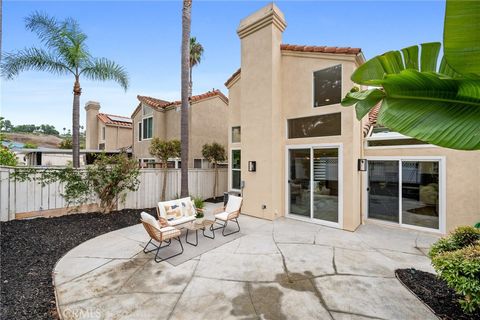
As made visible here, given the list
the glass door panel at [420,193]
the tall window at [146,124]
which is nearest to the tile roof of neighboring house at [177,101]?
the tall window at [146,124]

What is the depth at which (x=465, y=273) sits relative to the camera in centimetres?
283

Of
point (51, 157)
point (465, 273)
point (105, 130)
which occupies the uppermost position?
point (105, 130)

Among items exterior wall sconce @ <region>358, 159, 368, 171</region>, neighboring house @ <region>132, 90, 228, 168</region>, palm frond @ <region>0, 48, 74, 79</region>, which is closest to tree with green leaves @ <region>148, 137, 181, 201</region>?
neighboring house @ <region>132, 90, 228, 168</region>

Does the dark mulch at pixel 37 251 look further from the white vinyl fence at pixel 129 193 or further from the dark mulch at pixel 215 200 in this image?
the dark mulch at pixel 215 200

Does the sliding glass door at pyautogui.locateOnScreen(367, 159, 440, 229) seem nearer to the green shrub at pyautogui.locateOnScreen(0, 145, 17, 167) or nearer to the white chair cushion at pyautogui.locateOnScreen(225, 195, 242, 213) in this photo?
the white chair cushion at pyautogui.locateOnScreen(225, 195, 242, 213)

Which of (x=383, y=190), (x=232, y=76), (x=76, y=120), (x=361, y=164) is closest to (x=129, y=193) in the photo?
(x=76, y=120)

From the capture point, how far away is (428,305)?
3457 millimetres

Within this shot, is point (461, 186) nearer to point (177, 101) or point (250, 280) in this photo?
point (250, 280)

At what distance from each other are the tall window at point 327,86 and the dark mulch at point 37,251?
334 inches

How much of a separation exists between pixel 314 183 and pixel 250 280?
4.94 metres

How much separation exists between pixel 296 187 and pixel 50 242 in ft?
26.9

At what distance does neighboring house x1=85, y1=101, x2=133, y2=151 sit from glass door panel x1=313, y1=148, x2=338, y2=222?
20.1m

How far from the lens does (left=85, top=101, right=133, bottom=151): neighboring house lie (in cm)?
2119

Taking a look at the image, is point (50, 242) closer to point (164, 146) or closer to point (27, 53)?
point (164, 146)
